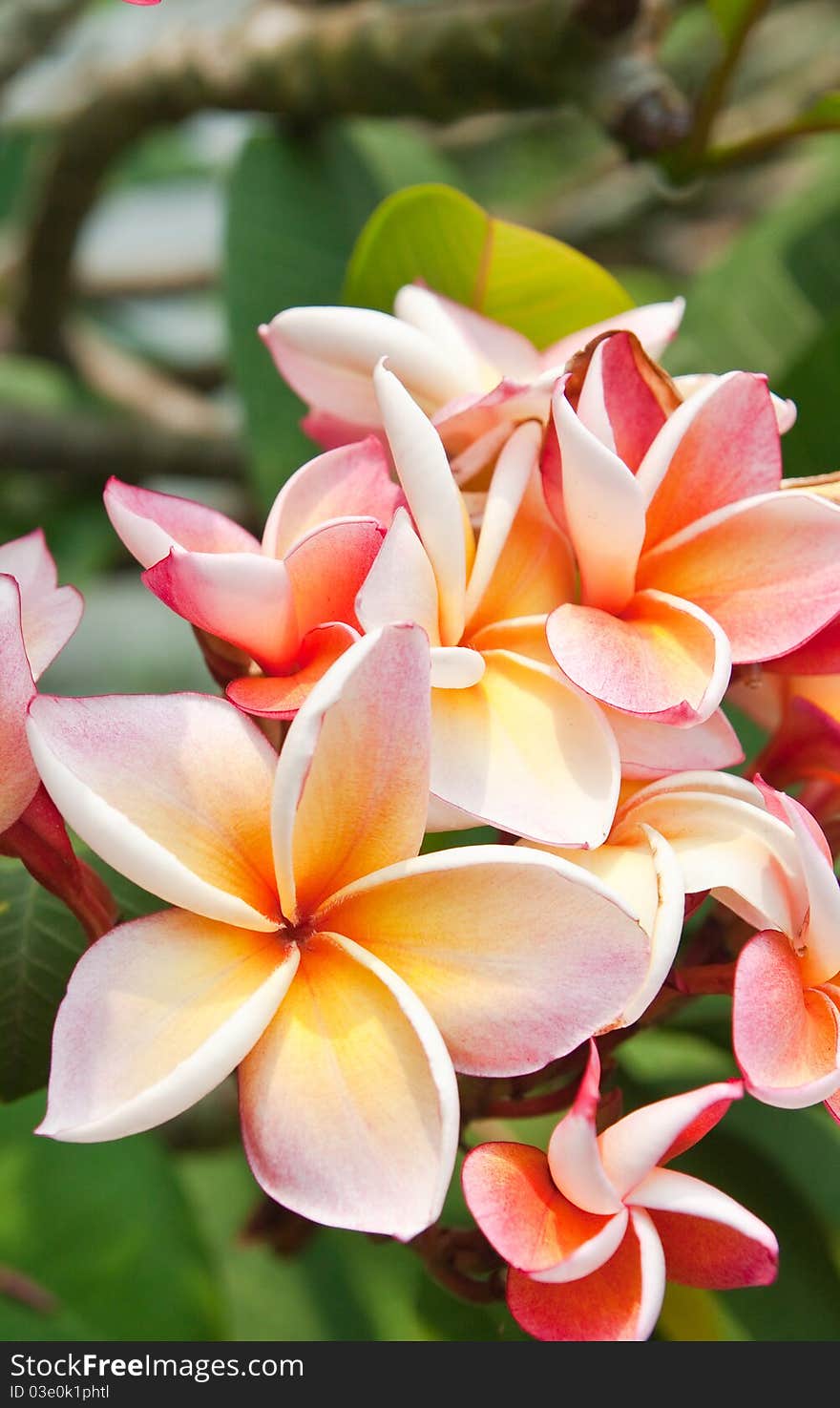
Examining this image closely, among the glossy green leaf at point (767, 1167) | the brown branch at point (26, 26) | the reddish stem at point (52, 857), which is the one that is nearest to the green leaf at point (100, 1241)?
the glossy green leaf at point (767, 1167)

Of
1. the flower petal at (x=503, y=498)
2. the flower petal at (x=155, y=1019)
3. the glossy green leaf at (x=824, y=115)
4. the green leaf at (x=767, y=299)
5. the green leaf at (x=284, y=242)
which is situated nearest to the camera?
the flower petal at (x=155, y=1019)

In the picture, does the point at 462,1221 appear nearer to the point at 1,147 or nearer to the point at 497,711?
the point at 497,711

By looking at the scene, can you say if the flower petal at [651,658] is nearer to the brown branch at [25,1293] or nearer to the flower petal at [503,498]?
the flower petal at [503,498]

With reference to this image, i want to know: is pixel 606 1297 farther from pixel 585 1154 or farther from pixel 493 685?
pixel 493 685

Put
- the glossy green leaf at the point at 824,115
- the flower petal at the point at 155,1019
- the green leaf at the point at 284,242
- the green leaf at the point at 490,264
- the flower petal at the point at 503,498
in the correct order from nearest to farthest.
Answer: the flower petal at the point at 155,1019, the flower petal at the point at 503,498, the green leaf at the point at 490,264, the glossy green leaf at the point at 824,115, the green leaf at the point at 284,242

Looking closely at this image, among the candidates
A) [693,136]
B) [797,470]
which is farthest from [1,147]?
[797,470]

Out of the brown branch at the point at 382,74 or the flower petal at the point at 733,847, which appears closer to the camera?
the flower petal at the point at 733,847

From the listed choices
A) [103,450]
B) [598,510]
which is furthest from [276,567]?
[103,450]
